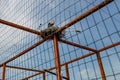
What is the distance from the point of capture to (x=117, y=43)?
1171 centimetres

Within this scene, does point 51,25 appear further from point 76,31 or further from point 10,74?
point 10,74

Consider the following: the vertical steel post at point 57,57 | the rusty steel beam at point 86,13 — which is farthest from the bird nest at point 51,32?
the rusty steel beam at point 86,13

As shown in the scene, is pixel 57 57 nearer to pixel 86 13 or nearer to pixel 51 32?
pixel 51 32

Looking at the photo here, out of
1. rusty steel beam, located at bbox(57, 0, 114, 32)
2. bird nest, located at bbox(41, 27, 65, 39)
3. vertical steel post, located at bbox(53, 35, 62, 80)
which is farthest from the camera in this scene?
bird nest, located at bbox(41, 27, 65, 39)

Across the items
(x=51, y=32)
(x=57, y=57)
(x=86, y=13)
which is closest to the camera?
(x=86, y=13)

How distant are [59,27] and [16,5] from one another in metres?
9.61

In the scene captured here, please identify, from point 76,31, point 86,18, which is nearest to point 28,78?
point 76,31

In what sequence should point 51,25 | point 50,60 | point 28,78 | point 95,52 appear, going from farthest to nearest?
point 28,78 → point 95,52 → point 51,25 → point 50,60

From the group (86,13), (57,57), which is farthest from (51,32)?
(86,13)

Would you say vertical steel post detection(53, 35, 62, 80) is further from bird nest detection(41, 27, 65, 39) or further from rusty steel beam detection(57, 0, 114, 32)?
rusty steel beam detection(57, 0, 114, 32)

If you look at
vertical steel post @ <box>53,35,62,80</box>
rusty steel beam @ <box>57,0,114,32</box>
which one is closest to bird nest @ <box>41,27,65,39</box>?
vertical steel post @ <box>53,35,62,80</box>

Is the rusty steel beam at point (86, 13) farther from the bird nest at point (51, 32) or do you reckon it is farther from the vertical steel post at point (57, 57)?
the vertical steel post at point (57, 57)

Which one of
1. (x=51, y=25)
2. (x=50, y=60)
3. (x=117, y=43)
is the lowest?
(x=50, y=60)

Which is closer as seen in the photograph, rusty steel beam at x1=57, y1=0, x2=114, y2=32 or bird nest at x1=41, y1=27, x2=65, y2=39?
rusty steel beam at x1=57, y1=0, x2=114, y2=32
